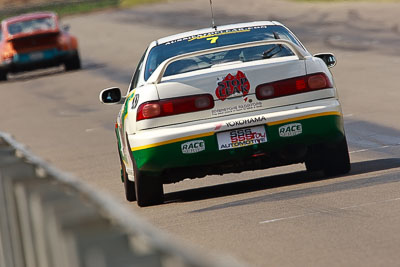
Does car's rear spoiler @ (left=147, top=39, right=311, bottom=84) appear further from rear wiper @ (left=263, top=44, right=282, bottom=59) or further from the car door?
the car door

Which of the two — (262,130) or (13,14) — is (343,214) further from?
(13,14)

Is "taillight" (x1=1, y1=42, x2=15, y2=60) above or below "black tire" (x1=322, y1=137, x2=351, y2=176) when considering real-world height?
above

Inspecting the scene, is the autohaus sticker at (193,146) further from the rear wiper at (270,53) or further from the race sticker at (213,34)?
the race sticker at (213,34)

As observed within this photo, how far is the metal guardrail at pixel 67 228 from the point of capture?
294 cm

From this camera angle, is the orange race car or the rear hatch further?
the orange race car

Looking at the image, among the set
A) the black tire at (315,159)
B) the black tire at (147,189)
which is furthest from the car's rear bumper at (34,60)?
the black tire at (147,189)

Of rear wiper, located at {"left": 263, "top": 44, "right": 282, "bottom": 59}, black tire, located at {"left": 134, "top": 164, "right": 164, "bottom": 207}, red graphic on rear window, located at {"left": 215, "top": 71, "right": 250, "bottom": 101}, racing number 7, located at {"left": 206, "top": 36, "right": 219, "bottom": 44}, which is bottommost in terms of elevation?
black tire, located at {"left": 134, "top": 164, "right": 164, "bottom": 207}

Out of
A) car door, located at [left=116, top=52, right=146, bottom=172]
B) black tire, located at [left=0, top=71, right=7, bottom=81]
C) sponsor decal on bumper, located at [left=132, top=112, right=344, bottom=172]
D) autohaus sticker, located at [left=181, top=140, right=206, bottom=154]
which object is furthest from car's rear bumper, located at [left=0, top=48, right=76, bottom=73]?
autohaus sticker, located at [left=181, top=140, right=206, bottom=154]

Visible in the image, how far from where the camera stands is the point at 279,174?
34.8 ft

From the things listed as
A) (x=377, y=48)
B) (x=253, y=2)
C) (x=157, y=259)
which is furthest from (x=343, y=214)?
(x=253, y=2)

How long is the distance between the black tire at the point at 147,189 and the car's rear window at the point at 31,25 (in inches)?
823

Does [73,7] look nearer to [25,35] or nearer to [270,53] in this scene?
[25,35]

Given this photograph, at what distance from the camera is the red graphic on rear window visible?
8.93m

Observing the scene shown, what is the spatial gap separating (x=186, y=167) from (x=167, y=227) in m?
1.06
